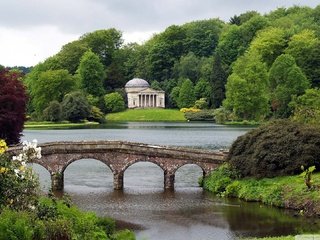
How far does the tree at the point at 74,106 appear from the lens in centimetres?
13062

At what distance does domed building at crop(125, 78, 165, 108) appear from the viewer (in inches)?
6412

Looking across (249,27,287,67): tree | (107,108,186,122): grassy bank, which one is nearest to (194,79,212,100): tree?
(107,108,186,122): grassy bank

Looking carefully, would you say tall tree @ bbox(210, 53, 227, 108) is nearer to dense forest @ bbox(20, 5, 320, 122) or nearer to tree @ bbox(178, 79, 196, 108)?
dense forest @ bbox(20, 5, 320, 122)

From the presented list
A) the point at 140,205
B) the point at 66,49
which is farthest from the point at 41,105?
the point at 140,205

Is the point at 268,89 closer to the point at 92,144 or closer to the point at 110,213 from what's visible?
the point at 92,144

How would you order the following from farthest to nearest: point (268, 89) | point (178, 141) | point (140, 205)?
point (268, 89) → point (178, 141) → point (140, 205)

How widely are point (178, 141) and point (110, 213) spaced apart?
45.4 meters

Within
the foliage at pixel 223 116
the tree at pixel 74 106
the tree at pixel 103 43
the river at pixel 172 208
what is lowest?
the river at pixel 172 208

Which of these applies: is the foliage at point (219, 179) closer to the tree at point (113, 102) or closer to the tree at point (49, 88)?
the tree at point (49, 88)

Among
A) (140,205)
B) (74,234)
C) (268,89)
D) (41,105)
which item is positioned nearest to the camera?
(74,234)

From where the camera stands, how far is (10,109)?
64438mm

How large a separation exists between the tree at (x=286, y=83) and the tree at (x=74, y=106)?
37767 mm

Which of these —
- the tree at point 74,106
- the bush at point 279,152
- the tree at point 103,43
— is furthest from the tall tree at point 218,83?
the bush at point 279,152

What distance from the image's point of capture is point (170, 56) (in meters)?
170
